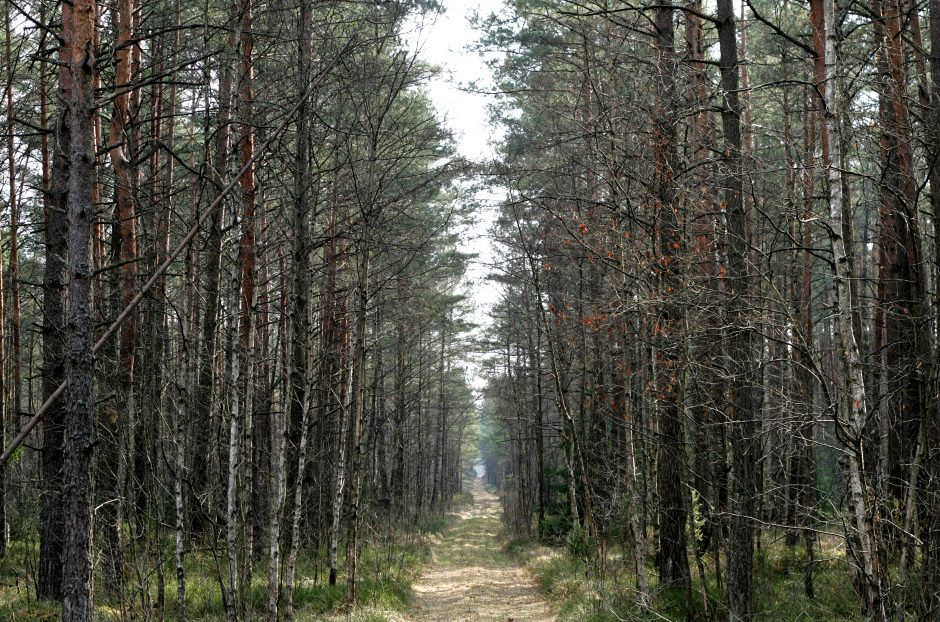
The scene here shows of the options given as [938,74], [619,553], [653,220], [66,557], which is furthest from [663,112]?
[619,553]

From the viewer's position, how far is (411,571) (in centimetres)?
1512

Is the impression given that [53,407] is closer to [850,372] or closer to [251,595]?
[251,595]

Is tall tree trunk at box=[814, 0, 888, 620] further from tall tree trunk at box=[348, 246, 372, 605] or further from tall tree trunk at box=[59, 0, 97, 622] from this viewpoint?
tall tree trunk at box=[348, 246, 372, 605]

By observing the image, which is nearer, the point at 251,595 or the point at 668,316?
the point at 668,316

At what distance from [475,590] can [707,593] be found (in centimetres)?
660

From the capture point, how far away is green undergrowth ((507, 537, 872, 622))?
8219mm

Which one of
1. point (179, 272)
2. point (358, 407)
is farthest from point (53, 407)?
point (358, 407)

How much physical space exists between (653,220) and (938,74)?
10.5 ft

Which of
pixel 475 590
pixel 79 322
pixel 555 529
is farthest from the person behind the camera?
pixel 555 529

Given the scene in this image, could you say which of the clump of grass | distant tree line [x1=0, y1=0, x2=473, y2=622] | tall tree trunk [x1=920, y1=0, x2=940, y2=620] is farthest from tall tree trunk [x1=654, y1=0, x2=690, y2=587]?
the clump of grass

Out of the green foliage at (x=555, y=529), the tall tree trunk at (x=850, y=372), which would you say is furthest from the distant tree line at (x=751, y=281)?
the green foliage at (x=555, y=529)

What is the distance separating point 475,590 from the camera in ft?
45.2

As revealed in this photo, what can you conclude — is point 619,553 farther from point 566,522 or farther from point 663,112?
point 663,112

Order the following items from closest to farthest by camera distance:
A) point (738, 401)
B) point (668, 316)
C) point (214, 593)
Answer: point (738, 401), point (668, 316), point (214, 593)
